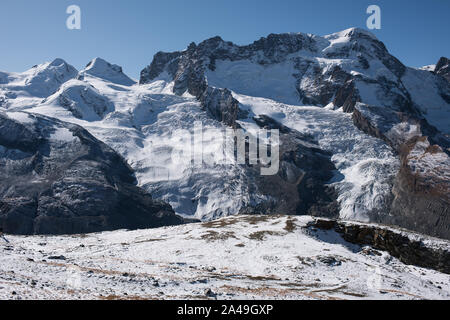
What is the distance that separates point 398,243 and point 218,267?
3696cm

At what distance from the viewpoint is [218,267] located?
50.2 meters

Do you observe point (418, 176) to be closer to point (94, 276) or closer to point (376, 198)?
point (376, 198)

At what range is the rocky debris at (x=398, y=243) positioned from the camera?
6746 cm

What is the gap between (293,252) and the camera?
58.2m

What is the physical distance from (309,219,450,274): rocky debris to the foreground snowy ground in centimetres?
174

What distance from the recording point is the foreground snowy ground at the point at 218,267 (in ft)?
106

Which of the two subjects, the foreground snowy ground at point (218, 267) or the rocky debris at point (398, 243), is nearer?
the foreground snowy ground at point (218, 267)

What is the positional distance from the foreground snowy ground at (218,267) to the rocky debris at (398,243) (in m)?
1.74

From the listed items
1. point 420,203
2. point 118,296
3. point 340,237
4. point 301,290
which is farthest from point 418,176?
point 118,296

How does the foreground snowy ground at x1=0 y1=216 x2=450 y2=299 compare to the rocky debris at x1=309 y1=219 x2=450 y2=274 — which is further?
the rocky debris at x1=309 y1=219 x2=450 y2=274

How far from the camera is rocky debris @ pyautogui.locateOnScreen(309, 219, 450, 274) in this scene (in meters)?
67.5

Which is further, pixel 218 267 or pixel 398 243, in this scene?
pixel 398 243
